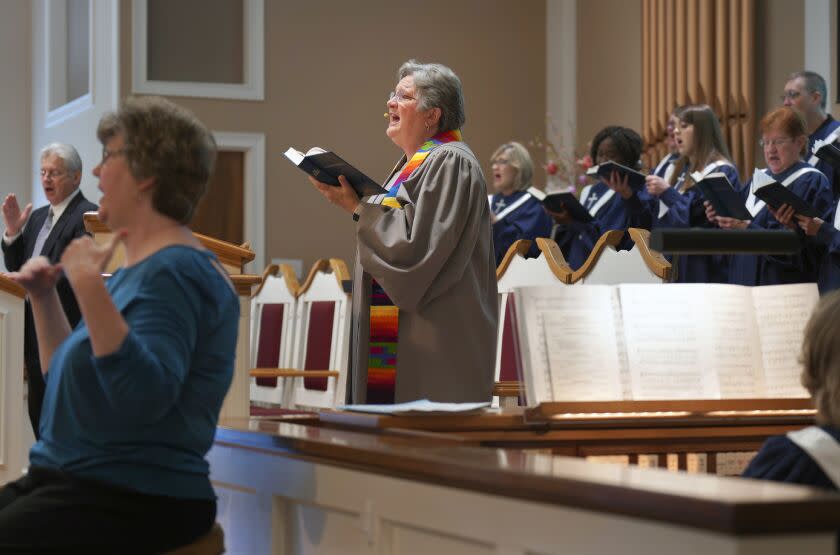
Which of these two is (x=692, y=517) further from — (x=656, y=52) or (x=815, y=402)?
(x=656, y=52)

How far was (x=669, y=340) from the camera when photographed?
9.10 ft

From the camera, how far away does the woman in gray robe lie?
357 cm

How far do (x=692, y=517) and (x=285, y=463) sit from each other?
3.54 ft

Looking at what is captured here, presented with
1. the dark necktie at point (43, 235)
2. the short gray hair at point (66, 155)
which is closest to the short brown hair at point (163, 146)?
the dark necktie at point (43, 235)

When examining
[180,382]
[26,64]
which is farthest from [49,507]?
[26,64]

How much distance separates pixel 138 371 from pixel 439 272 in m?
1.72

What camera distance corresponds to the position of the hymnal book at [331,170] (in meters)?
3.53

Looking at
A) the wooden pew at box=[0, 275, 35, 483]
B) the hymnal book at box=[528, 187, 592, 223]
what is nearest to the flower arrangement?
the hymnal book at box=[528, 187, 592, 223]

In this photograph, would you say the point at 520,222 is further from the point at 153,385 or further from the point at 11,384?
the point at 153,385

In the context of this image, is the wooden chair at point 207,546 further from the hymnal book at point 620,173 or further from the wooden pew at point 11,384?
the hymnal book at point 620,173

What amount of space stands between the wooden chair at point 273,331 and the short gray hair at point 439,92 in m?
3.80

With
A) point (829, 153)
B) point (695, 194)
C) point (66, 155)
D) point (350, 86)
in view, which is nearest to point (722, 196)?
point (829, 153)

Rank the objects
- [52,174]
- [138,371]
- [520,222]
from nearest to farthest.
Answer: [138,371] < [52,174] < [520,222]

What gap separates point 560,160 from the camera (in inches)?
422
